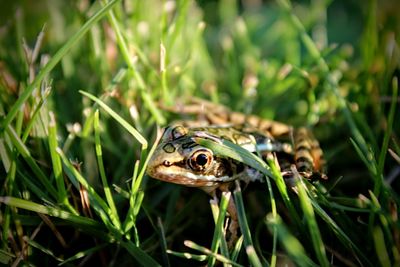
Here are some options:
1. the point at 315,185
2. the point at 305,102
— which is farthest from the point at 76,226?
the point at 305,102

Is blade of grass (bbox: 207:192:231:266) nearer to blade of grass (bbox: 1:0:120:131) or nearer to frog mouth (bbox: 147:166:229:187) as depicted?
frog mouth (bbox: 147:166:229:187)

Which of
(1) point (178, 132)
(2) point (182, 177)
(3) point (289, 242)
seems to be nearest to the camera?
(3) point (289, 242)

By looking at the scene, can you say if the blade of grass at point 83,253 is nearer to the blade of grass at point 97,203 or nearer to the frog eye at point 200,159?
the blade of grass at point 97,203

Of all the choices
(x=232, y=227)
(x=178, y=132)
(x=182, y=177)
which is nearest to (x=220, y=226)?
(x=232, y=227)

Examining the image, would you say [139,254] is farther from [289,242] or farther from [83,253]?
[289,242]

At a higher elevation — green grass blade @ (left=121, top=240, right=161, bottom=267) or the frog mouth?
the frog mouth

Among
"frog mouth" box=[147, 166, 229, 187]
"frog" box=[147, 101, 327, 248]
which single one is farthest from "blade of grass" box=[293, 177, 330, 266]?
"frog mouth" box=[147, 166, 229, 187]
